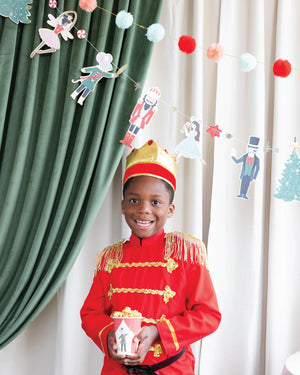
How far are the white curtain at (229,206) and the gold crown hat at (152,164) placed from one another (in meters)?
0.54

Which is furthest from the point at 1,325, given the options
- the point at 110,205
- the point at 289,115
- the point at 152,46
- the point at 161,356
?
the point at 289,115

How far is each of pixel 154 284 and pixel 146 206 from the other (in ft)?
0.89

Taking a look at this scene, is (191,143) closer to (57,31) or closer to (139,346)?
(57,31)

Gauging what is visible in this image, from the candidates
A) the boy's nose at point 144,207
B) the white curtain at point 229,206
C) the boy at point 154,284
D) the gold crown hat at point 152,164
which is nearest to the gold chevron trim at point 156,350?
the boy at point 154,284

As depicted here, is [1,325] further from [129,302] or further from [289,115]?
[289,115]

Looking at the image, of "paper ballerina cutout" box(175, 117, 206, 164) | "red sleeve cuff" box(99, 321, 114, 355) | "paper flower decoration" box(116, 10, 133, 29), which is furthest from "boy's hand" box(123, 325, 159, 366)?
"paper flower decoration" box(116, 10, 133, 29)

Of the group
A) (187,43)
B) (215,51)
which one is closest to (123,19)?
(187,43)

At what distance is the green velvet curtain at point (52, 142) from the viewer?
221 cm

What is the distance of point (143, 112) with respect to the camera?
2215 mm

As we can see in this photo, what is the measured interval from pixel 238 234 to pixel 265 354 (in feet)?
1.90

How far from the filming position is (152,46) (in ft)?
7.55

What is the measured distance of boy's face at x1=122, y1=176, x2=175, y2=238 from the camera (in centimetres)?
170

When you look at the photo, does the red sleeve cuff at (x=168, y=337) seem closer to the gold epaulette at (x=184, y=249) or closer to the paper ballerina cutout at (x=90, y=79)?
the gold epaulette at (x=184, y=249)

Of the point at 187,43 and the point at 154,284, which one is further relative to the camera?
the point at 187,43
